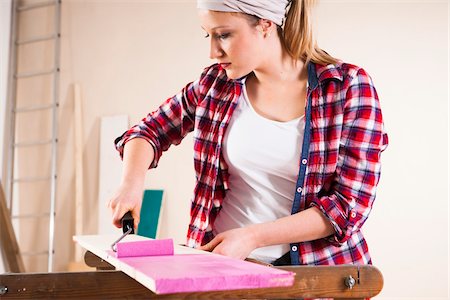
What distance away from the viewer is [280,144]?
1.76m

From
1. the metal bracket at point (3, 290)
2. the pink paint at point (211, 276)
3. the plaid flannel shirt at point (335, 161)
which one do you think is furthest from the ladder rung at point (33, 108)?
the pink paint at point (211, 276)

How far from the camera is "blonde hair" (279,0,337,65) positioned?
5.92 ft

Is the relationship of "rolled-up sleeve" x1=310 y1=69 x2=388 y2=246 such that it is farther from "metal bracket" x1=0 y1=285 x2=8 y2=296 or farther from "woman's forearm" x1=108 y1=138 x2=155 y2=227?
"metal bracket" x1=0 y1=285 x2=8 y2=296

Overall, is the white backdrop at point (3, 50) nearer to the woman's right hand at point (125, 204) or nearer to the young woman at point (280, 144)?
the young woman at point (280, 144)

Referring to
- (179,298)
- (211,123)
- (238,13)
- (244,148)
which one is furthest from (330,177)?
(179,298)

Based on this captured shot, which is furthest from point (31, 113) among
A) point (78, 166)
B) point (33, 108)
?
point (78, 166)

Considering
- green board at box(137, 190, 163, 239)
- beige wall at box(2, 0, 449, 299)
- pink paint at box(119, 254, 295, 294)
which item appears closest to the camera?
pink paint at box(119, 254, 295, 294)

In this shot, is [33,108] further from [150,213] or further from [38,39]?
[150,213]

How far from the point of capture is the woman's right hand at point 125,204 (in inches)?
66.9

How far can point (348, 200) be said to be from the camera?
1649 millimetres

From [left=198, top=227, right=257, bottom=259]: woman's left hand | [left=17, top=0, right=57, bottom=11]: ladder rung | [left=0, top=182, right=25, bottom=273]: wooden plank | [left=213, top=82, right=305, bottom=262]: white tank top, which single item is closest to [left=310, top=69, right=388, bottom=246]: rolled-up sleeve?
[left=213, top=82, right=305, bottom=262]: white tank top

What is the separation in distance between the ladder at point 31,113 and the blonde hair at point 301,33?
392 centimetres

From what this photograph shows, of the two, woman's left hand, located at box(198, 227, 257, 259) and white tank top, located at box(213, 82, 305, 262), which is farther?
white tank top, located at box(213, 82, 305, 262)

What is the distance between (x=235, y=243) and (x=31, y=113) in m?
4.52
